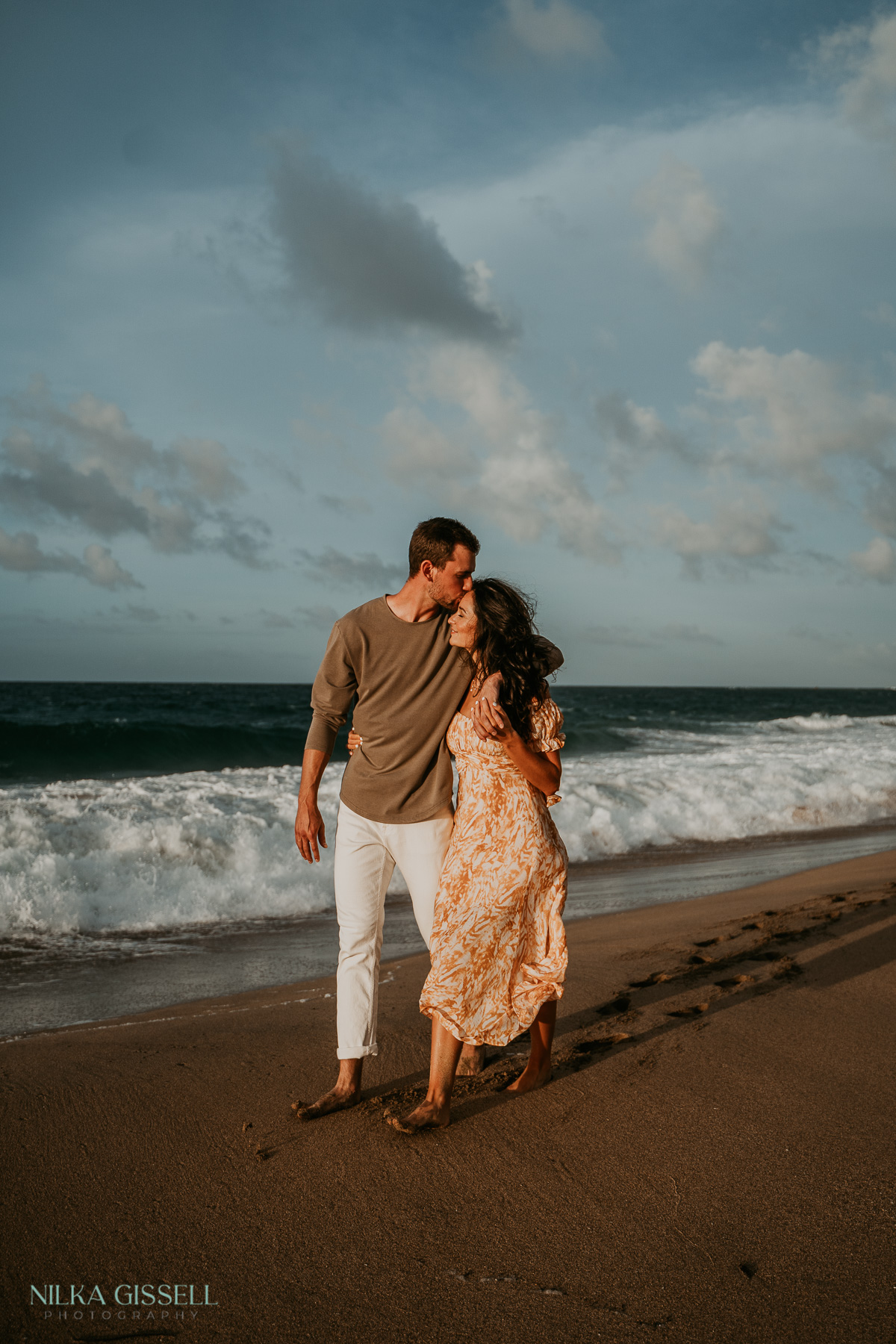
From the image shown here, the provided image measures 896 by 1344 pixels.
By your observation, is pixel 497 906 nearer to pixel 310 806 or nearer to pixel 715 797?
pixel 310 806

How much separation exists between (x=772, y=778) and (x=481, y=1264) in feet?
40.3

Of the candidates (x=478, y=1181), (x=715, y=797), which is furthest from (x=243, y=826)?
(x=715, y=797)

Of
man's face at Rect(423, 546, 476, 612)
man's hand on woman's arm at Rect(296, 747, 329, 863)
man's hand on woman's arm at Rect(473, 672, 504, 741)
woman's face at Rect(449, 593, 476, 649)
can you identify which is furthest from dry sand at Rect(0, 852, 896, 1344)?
man's face at Rect(423, 546, 476, 612)

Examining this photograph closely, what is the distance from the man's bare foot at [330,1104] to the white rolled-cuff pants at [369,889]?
119 millimetres

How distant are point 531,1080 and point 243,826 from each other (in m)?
5.57

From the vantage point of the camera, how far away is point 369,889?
3.08m

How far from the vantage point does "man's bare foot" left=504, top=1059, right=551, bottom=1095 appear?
301 cm

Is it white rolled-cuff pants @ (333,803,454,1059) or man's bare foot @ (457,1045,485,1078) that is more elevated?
white rolled-cuff pants @ (333,803,454,1059)

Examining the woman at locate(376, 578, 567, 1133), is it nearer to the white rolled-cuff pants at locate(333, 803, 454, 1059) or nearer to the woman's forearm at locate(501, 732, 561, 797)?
the woman's forearm at locate(501, 732, 561, 797)

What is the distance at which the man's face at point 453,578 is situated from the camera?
3.08m

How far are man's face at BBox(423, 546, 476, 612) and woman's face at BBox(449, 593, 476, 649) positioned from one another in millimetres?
75

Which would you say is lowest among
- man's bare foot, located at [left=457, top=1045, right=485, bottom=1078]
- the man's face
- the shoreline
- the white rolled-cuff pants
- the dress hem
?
the shoreline

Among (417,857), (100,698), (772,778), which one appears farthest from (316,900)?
(100,698)

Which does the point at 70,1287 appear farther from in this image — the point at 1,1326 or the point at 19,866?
the point at 19,866
